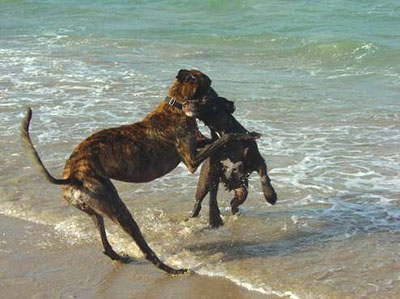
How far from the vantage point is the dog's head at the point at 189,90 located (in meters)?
6.53

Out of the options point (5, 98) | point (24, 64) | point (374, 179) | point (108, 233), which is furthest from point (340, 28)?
point (108, 233)

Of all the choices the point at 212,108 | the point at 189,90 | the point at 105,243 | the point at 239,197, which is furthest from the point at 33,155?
the point at 239,197

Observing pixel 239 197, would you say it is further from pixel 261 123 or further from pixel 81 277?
pixel 261 123

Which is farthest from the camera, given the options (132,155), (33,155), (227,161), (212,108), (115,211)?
(227,161)

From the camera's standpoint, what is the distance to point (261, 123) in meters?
10.9

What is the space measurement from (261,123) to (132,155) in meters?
4.94

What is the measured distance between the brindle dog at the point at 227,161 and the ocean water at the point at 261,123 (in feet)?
1.30

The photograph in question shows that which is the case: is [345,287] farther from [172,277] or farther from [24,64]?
[24,64]

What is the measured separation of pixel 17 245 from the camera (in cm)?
663

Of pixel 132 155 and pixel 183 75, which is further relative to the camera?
pixel 183 75

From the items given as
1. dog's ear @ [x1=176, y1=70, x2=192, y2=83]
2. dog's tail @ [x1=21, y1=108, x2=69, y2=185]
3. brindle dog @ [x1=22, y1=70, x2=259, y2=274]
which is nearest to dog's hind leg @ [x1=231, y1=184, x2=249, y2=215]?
brindle dog @ [x1=22, y1=70, x2=259, y2=274]

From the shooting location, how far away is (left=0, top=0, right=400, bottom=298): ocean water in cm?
640

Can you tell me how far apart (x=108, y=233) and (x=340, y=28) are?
15.4 m

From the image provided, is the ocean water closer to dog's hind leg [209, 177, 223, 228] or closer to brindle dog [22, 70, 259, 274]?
dog's hind leg [209, 177, 223, 228]
